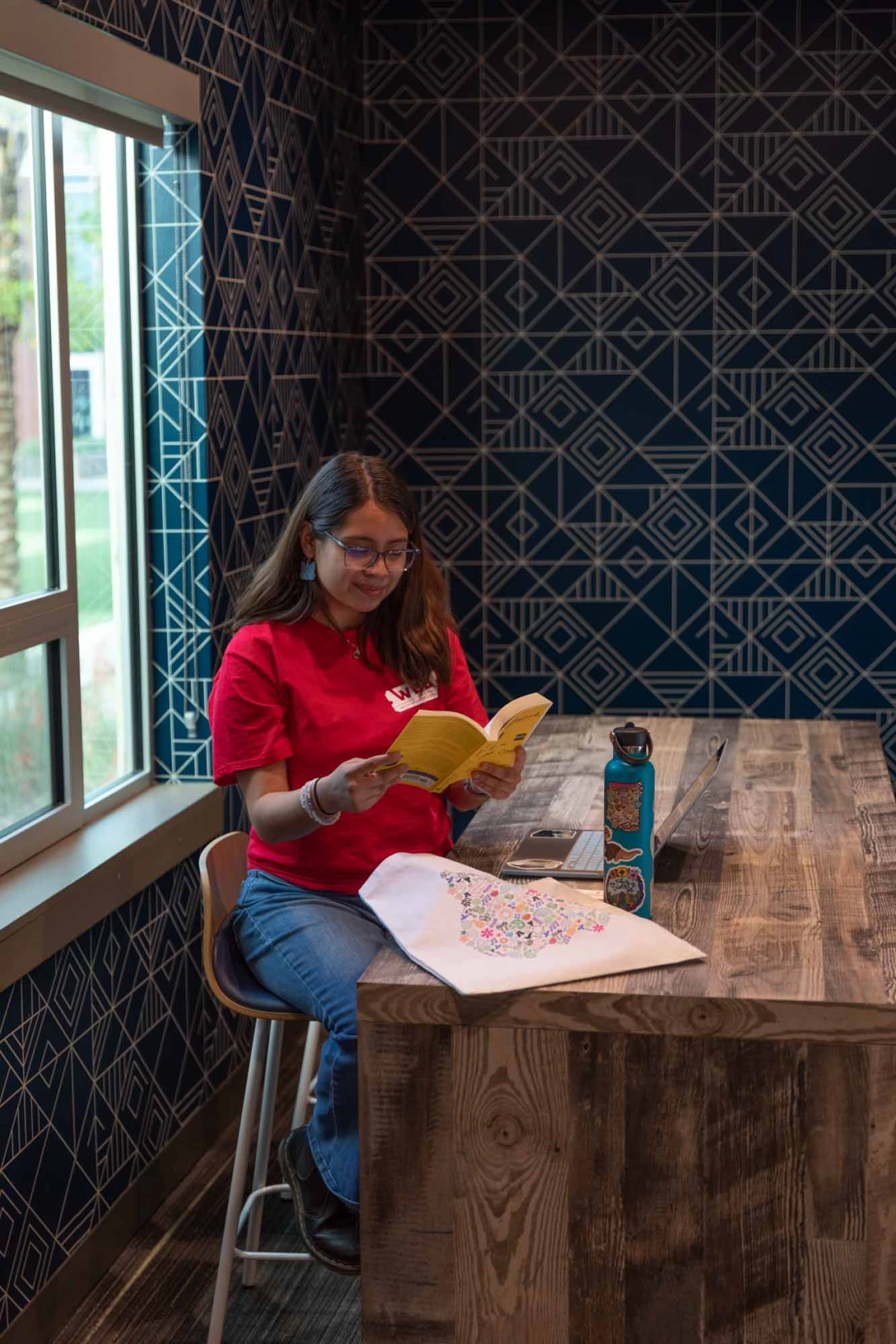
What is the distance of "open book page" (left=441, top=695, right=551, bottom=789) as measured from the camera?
211 centimetres

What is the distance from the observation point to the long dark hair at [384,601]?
240 cm

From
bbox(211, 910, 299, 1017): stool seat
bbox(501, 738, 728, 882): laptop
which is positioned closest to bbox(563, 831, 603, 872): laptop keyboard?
bbox(501, 738, 728, 882): laptop

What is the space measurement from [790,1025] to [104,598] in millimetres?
1777

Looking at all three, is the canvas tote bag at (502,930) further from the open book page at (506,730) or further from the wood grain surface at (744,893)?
the open book page at (506,730)

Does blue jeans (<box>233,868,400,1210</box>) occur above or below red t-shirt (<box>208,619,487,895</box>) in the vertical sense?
below

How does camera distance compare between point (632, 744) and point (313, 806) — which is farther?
point (313, 806)

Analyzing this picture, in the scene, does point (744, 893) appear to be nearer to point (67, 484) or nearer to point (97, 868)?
point (97, 868)

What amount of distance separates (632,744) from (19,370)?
1.39 meters

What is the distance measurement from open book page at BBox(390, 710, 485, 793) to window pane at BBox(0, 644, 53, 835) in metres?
0.82

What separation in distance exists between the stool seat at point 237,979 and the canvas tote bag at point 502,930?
1.14 ft

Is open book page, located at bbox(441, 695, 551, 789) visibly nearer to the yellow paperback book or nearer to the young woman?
the yellow paperback book

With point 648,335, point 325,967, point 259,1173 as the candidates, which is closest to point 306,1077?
point 259,1173

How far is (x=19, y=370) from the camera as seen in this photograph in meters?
2.65

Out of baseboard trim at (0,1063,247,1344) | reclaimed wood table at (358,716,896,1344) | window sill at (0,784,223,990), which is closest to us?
reclaimed wood table at (358,716,896,1344)
